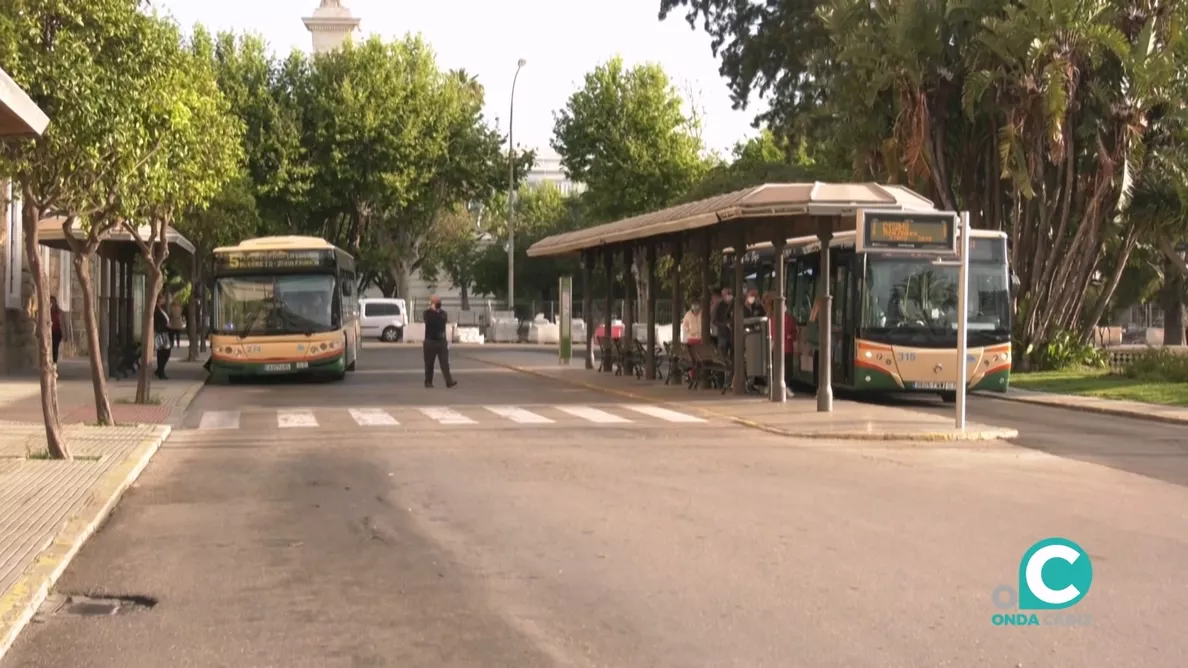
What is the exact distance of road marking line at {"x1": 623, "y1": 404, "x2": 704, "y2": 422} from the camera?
19.0 meters

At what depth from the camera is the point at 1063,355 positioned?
31.6 m

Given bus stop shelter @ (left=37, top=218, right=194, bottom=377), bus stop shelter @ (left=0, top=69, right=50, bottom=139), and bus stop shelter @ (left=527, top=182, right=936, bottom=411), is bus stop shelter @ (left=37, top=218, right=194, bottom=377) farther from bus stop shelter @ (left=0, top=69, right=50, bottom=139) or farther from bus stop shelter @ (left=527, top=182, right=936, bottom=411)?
bus stop shelter @ (left=0, top=69, right=50, bottom=139)

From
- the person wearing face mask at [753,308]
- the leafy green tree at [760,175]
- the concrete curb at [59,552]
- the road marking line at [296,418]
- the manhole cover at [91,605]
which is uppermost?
the leafy green tree at [760,175]

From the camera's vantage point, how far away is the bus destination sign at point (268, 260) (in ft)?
89.2

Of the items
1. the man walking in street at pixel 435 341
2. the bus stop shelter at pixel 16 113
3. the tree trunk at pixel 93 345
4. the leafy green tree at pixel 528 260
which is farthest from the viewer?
the leafy green tree at pixel 528 260

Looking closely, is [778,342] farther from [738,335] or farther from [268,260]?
[268,260]

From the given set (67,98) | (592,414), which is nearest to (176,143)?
(67,98)

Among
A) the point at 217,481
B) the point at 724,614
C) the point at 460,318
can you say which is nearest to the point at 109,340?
the point at 217,481

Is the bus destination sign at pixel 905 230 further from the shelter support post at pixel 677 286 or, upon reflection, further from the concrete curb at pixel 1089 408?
the shelter support post at pixel 677 286

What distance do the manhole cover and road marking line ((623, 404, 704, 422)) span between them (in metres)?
11.8

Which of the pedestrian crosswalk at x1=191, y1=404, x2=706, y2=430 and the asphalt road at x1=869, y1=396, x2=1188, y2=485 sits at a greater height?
the pedestrian crosswalk at x1=191, y1=404, x2=706, y2=430

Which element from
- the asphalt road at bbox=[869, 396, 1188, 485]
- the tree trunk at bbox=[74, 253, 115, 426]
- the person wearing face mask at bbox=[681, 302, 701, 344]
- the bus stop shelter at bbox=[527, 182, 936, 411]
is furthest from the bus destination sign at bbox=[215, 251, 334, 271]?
the asphalt road at bbox=[869, 396, 1188, 485]

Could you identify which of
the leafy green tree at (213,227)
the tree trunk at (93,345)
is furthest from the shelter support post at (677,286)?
the leafy green tree at (213,227)

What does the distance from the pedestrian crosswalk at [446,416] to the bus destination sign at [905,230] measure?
11.5 ft
